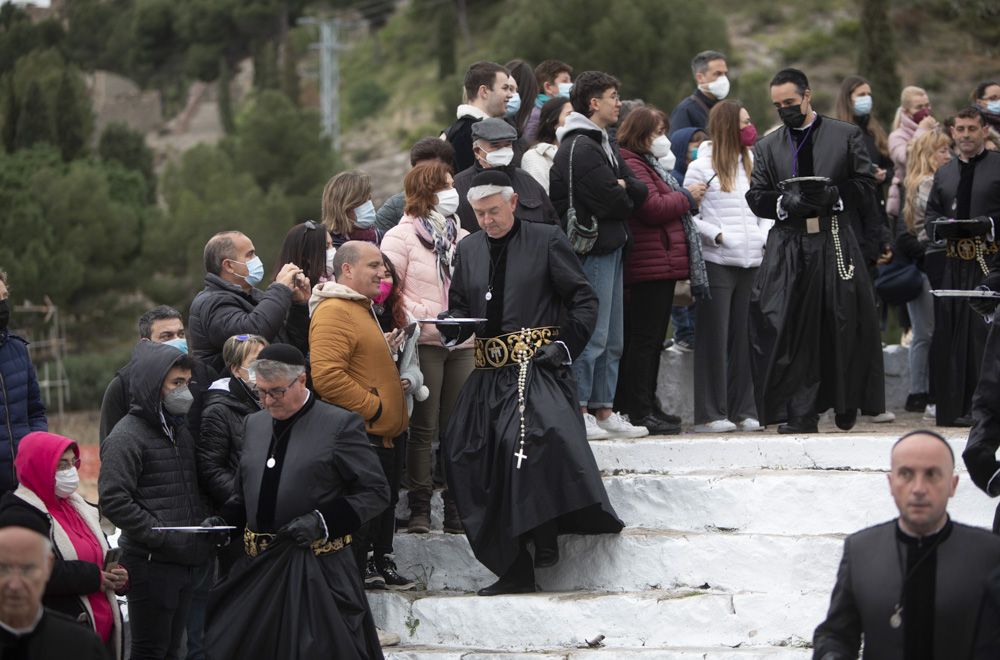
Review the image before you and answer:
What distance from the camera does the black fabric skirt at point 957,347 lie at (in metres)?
8.97

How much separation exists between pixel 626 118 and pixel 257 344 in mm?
3030

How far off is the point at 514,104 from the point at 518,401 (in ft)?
8.67

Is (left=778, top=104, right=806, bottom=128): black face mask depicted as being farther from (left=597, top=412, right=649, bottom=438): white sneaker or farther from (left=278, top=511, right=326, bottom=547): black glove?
(left=278, top=511, right=326, bottom=547): black glove

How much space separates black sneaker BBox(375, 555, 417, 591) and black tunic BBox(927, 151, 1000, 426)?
334cm

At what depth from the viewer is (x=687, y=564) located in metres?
7.62

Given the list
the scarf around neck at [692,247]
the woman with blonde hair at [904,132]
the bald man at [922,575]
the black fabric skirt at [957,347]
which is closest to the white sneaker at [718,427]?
the scarf around neck at [692,247]

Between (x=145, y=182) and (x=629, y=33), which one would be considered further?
(x=145, y=182)

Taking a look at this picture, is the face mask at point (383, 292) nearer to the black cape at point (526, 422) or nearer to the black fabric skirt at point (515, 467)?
the black cape at point (526, 422)

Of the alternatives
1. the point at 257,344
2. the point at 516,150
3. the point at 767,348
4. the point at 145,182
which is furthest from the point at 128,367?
the point at 145,182

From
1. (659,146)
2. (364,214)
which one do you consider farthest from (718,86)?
(364,214)

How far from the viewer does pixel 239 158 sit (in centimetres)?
5012

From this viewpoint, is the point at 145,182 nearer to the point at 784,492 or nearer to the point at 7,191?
the point at 7,191

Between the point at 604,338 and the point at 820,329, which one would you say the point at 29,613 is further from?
the point at 820,329

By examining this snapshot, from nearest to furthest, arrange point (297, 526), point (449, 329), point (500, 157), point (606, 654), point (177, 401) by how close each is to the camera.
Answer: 1. point (297, 526)
2. point (606, 654)
3. point (177, 401)
4. point (449, 329)
5. point (500, 157)
